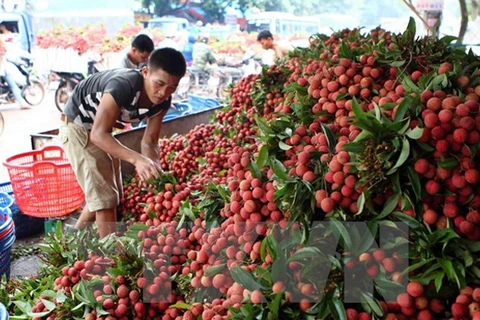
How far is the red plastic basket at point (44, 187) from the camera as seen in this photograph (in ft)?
9.88

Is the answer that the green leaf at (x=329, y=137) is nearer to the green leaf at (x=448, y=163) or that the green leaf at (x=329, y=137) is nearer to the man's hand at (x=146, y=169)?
the green leaf at (x=448, y=163)

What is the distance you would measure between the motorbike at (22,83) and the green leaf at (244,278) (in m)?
7.93

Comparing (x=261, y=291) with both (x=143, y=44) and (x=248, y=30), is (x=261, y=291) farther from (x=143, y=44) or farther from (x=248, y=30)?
(x=248, y=30)

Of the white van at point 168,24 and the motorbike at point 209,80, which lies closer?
the motorbike at point 209,80

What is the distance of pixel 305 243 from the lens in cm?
109

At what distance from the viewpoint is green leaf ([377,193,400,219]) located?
105cm

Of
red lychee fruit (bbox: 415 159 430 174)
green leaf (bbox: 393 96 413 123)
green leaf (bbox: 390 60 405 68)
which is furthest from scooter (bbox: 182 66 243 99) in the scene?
red lychee fruit (bbox: 415 159 430 174)

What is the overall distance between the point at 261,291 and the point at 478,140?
58 cm

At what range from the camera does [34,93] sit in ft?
28.5

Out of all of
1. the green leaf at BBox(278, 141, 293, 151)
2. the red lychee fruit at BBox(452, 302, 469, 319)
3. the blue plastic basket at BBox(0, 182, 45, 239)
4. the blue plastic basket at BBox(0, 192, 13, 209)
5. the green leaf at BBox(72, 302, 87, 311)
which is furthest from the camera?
the blue plastic basket at BBox(0, 182, 45, 239)

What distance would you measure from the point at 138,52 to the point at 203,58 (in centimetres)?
558

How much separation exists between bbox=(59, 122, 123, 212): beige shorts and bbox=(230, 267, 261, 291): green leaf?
152cm

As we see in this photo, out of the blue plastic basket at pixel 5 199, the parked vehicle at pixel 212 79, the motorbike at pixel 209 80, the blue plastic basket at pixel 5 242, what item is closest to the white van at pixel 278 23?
the parked vehicle at pixel 212 79

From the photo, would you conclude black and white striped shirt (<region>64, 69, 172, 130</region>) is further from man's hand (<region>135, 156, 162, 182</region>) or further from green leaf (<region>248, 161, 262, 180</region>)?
green leaf (<region>248, 161, 262, 180</region>)
